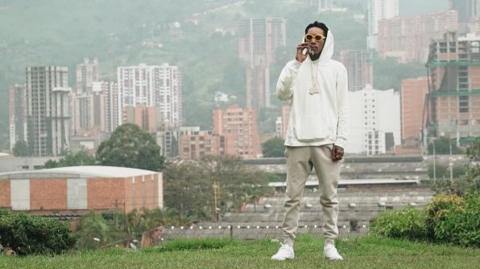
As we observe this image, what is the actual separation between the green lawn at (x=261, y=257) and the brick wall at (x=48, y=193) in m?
24.1

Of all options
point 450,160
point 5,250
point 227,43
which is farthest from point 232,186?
point 227,43

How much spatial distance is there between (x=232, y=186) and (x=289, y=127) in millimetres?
40010

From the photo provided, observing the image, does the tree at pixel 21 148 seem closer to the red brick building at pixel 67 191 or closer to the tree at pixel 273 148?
the tree at pixel 273 148

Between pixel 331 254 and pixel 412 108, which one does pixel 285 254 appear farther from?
pixel 412 108

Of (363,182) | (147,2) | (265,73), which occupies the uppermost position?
(147,2)

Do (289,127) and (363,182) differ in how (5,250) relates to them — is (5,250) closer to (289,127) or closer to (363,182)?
(289,127)

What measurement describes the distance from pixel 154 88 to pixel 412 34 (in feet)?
127

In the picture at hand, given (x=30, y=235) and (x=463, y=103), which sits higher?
(x=463, y=103)

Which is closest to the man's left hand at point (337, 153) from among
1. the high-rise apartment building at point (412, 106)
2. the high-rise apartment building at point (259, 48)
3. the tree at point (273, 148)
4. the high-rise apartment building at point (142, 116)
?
the tree at point (273, 148)

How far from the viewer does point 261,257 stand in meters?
5.29

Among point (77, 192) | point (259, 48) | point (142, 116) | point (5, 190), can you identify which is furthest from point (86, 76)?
point (77, 192)

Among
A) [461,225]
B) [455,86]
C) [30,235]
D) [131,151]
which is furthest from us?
[455,86]

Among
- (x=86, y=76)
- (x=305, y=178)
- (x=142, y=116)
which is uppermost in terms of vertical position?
(x=86, y=76)

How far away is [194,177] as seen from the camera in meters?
41.4
